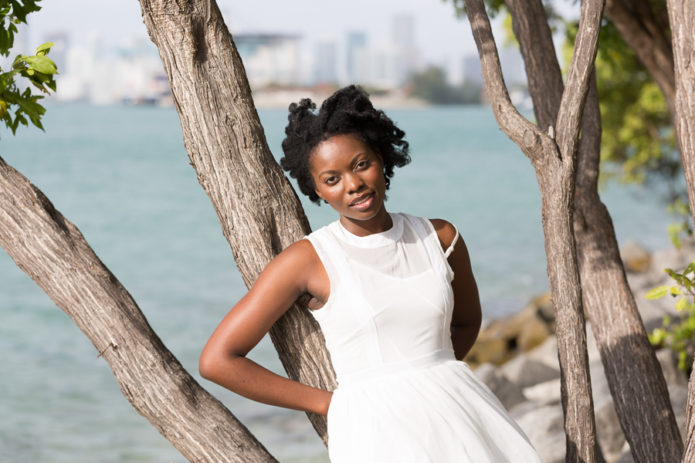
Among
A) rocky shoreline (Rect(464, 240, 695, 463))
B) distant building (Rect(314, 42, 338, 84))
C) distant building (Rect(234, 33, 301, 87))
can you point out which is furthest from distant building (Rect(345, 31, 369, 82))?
rocky shoreline (Rect(464, 240, 695, 463))

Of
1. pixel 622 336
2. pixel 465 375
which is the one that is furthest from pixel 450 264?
pixel 622 336

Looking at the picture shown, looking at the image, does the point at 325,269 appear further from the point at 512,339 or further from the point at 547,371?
the point at 512,339

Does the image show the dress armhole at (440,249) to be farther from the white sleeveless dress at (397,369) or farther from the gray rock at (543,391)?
the gray rock at (543,391)

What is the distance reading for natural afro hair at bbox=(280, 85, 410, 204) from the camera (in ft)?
7.82

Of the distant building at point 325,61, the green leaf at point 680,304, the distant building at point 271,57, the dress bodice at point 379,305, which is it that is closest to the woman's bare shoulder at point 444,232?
the dress bodice at point 379,305

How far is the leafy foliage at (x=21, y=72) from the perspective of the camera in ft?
9.23

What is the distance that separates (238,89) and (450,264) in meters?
0.87

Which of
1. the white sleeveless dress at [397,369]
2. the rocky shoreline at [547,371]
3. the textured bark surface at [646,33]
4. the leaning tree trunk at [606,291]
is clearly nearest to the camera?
the white sleeveless dress at [397,369]

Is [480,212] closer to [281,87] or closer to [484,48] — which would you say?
[484,48]

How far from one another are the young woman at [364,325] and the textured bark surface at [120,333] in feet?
1.01

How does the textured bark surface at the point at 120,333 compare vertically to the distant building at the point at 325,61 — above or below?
below

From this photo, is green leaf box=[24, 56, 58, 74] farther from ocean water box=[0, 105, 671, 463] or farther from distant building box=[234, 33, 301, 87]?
distant building box=[234, 33, 301, 87]

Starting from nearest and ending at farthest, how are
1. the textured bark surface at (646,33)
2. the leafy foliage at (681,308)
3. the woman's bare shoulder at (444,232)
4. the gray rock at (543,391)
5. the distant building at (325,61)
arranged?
the woman's bare shoulder at (444,232) → the leafy foliage at (681,308) → the textured bark surface at (646,33) → the gray rock at (543,391) → the distant building at (325,61)

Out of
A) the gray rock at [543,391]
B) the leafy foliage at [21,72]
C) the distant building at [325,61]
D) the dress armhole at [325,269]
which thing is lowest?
the gray rock at [543,391]
